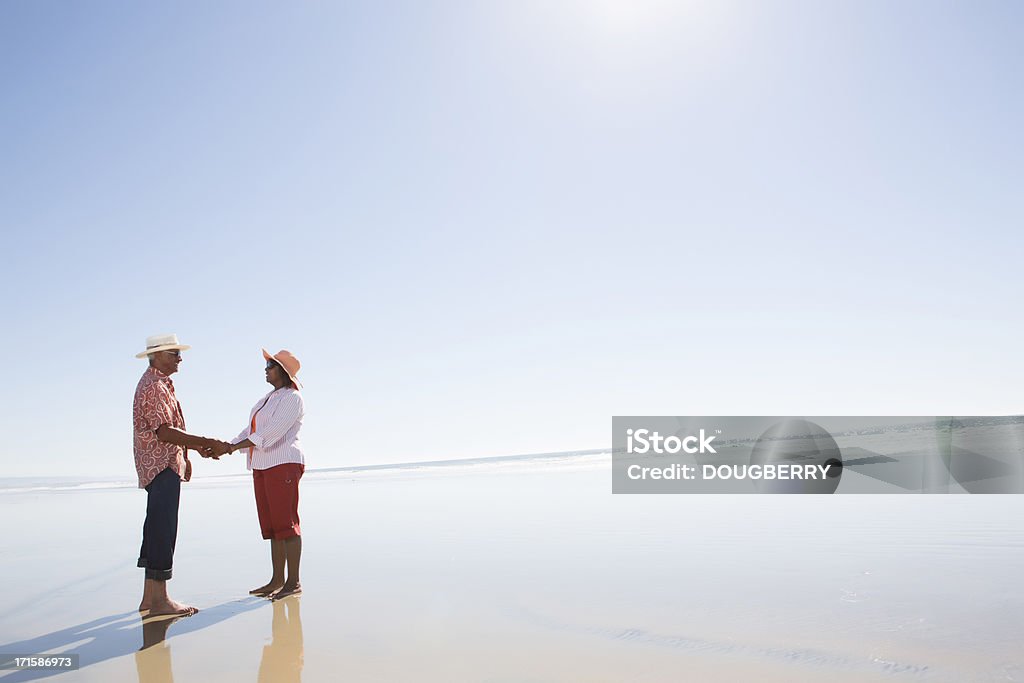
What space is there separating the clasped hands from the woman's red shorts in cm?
28

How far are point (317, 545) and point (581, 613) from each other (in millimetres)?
3968

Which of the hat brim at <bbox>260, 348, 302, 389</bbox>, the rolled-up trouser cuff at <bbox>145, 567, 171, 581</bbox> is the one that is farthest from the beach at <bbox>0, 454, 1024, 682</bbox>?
the hat brim at <bbox>260, 348, 302, 389</bbox>

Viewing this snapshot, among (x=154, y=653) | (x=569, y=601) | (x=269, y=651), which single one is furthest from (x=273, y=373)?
(x=569, y=601)

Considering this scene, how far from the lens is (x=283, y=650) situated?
350cm

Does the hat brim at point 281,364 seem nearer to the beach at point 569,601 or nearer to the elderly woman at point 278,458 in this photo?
the elderly woman at point 278,458

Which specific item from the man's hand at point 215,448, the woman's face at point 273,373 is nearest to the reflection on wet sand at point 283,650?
the man's hand at point 215,448

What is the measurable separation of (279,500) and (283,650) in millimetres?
1779

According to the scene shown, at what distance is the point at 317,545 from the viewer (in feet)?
23.4

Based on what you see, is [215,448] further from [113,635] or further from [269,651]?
[269,651]

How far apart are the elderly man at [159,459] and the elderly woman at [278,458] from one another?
1.54 feet

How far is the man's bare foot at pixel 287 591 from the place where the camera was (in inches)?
187

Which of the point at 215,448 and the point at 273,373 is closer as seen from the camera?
the point at 215,448

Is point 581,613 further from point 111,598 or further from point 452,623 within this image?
point 111,598

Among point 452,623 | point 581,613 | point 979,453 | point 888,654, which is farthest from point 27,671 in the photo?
point 979,453
